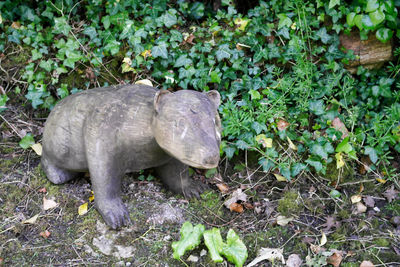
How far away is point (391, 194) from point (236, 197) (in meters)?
1.31

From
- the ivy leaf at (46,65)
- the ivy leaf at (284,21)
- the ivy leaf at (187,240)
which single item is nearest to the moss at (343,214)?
the ivy leaf at (187,240)

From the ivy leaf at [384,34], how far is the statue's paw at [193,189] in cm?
211

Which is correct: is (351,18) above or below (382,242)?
above

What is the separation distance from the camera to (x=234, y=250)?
8.85 ft

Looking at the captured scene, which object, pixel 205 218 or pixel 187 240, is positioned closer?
pixel 187 240

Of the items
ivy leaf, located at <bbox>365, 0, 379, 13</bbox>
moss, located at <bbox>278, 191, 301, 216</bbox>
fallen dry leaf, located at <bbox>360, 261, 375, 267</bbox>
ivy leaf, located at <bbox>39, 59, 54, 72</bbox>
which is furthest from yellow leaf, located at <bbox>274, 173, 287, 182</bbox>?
ivy leaf, located at <bbox>39, 59, 54, 72</bbox>

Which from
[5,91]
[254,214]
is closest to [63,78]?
→ [5,91]

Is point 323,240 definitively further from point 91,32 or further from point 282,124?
point 91,32

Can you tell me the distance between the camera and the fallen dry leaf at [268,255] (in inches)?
109

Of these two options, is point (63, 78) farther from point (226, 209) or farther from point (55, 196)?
point (226, 209)

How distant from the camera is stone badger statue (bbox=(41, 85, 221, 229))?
2445mm

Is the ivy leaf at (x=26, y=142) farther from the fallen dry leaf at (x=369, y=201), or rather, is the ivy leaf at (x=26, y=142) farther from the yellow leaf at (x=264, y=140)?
the fallen dry leaf at (x=369, y=201)

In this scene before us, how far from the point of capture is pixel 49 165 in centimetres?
330

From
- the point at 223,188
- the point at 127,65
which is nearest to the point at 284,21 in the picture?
the point at 127,65
